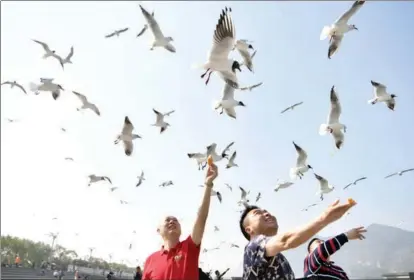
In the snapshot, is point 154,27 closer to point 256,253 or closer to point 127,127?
point 127,127

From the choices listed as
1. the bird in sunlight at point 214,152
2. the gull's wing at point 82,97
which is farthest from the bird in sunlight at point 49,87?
the bird in sunlight at point 214,152

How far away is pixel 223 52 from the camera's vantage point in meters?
6.26

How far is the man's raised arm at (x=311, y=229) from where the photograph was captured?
7.24 ft

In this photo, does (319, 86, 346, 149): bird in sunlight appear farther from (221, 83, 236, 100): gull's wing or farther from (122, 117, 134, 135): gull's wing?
(122, 117, 134, 135): gull's wing

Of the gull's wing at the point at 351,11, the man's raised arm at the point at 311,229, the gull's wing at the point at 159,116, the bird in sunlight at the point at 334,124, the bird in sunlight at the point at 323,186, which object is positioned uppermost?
the gull's wing at the point at 351,11

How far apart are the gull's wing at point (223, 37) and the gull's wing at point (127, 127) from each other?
5224 mm

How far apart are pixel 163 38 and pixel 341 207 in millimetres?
9215

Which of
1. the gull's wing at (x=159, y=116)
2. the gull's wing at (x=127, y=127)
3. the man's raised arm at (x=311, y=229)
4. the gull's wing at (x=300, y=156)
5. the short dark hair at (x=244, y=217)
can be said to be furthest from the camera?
the gull's wing at (x=159, y=116)

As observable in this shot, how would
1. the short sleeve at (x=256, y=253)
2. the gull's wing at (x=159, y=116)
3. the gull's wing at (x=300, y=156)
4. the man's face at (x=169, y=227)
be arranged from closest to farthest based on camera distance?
the short sleeve at (x=256, y=253)
the man's face at (x=169, y=227)
the gull's wing at (x=300, y=156)
the gull's wing at (x=159, y=116)

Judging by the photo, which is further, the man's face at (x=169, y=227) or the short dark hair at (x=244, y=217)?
the man's face at (x=169, y=227)

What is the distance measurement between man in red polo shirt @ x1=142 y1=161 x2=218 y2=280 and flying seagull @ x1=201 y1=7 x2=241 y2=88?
3.13 m

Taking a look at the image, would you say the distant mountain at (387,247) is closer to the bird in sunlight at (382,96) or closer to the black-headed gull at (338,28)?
the bird in sunlight at (382,96)

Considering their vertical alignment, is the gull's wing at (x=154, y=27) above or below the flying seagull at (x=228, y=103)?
above

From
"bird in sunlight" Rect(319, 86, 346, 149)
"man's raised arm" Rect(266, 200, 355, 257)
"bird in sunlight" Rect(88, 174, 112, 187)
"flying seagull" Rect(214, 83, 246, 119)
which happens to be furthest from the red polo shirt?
"bird in sunlight" Rect(88, 174, 112, 187)
